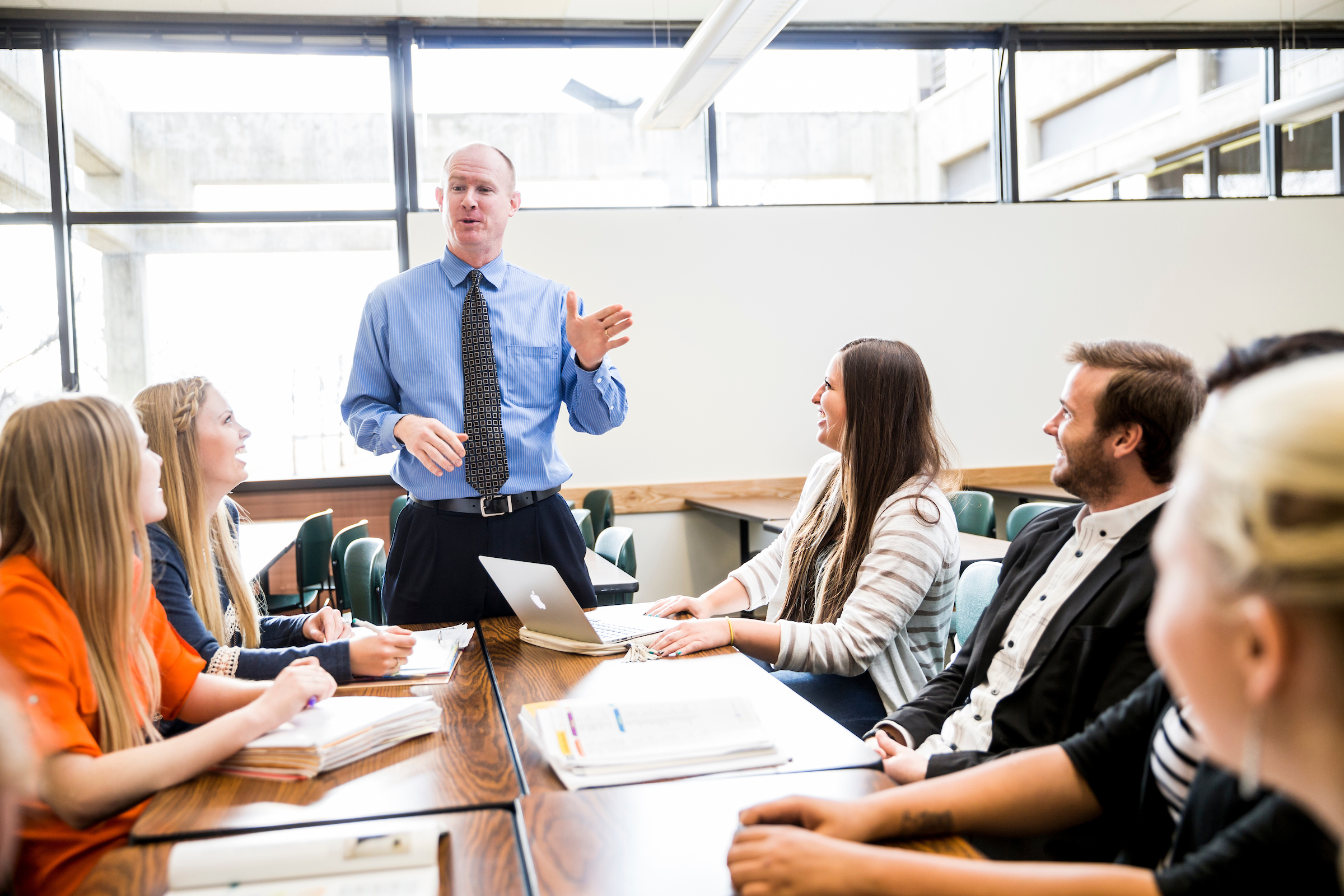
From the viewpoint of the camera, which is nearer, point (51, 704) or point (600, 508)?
point (51, 704)

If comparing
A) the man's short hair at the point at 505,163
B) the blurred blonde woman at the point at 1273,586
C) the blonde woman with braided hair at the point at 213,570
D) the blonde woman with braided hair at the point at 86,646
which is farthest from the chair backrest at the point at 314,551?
the blurred blonde woman at the point at 1273,586

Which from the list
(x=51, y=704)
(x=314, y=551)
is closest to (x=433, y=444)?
(x=51, y=704)

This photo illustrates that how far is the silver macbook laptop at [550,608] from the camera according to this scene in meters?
1.73

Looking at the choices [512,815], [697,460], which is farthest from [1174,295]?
[512,815]

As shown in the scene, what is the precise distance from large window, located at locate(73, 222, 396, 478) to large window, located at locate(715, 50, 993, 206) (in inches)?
85.1

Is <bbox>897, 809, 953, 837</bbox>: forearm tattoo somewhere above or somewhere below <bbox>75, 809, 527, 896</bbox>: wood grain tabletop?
below

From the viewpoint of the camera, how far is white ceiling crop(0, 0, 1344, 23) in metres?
4.84

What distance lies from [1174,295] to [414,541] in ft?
17.2

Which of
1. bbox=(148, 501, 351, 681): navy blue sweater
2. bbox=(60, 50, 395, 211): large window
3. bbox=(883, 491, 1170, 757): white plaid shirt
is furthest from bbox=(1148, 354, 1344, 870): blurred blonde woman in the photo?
bbox=(60, 50, 395, 211): large window

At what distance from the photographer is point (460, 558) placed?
2.24 metres

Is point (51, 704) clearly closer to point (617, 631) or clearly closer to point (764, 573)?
point (617, 631)

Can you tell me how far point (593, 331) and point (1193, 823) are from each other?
1.69 meters

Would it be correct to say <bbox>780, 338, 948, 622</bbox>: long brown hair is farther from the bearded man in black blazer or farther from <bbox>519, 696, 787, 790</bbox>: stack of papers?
<bbox>519, 696, 787, 790</bbox>: stack of papers

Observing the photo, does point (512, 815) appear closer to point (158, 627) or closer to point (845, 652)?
point (158, 627)
